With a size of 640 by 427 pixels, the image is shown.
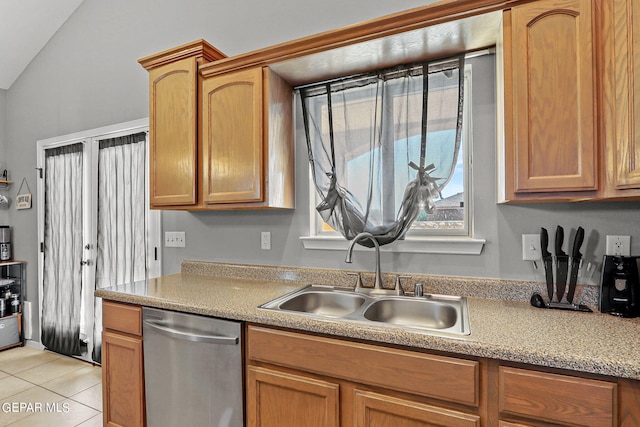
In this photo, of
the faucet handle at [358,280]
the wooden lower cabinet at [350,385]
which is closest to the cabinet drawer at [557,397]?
the wooden lower cabinet at [350,385]

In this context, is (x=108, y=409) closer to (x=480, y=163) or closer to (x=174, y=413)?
(x=174, y=413)

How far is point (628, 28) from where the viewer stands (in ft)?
3.80

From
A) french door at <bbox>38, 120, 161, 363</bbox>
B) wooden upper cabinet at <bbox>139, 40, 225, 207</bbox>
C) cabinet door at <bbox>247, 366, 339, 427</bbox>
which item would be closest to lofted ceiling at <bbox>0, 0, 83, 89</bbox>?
french door at <bbox>38, 120, 161, 363</bbox>

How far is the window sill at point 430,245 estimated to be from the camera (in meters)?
1.71

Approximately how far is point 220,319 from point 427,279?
1.07 metres

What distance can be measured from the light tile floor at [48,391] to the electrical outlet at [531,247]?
282 cm

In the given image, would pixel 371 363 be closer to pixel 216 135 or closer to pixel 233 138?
pixel 233 138

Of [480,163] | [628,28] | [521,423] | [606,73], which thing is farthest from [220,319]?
[628,28]

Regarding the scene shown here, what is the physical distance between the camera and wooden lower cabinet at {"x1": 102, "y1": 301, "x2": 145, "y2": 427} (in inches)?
69.2

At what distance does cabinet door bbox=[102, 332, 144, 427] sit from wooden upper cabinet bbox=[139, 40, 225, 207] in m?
0.86

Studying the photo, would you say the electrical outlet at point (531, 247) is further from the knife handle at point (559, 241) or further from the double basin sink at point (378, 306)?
the double basin sink at point (378, 306)

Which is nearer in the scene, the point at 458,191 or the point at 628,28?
the point at 628,28

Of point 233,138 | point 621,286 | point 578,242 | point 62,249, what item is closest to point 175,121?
point 233,138

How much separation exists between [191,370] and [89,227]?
2203mm
